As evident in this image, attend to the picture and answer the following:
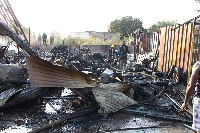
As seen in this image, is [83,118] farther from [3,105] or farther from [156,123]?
[3,105]

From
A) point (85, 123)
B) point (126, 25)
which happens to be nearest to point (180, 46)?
point (85, 123)

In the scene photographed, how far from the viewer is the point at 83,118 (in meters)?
4.44

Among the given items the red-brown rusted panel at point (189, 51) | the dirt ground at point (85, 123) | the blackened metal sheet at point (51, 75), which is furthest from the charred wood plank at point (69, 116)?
the red-brown rusted panel at point (189, 51)

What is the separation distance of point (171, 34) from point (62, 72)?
720cm

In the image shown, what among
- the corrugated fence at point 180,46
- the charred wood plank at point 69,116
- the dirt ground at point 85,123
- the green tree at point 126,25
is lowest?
the dirt ground at point 85,123

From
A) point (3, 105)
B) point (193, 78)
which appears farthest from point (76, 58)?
point (193, 78)

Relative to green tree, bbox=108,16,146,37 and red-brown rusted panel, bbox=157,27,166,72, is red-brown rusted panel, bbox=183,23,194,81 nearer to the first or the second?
red-brown rusted panel, bbox=157,27,166,72

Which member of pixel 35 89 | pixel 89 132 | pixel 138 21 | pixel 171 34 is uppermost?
pixel 138 21

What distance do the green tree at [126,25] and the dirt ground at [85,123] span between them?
33.8m

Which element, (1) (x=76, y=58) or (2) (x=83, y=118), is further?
(1) (x=76, y=58)

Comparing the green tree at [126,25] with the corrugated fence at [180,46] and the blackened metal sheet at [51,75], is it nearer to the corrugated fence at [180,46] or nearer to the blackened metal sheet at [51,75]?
the corrugated fence at [180,46]

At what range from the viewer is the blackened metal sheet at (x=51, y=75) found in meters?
3.61

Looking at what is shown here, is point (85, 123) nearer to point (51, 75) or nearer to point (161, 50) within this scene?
point (51, 75)

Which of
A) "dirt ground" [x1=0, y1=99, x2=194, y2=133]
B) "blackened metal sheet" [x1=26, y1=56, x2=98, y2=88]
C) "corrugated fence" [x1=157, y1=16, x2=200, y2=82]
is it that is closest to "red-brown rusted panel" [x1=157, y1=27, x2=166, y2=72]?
"corrugated fence" [x1=157, y1=16, x2=200, y2=82]
